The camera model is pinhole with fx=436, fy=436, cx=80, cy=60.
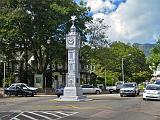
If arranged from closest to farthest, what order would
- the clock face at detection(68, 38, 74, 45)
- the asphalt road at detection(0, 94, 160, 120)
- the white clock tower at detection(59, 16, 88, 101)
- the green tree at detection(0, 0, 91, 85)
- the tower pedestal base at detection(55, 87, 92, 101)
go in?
the asphalt road at detection(0, 94, 160, 120) < the tower pedestal base at detection(55, 87, 92, 101) < the white clock tower at detection(59, 16, 88, 101) < the clock face at detection(68, 38, 74, 45) < the green tree at detection(0, 0, 91, 85)

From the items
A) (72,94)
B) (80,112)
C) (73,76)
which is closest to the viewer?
(80,112)

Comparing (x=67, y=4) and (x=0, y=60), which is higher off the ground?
(x=67, y=4)

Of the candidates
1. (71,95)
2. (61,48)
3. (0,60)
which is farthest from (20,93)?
(0,60)

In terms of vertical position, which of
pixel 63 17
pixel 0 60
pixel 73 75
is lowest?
pixel 73 75

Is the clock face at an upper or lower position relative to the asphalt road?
upper

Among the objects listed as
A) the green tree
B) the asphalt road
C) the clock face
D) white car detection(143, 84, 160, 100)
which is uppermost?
the green tree

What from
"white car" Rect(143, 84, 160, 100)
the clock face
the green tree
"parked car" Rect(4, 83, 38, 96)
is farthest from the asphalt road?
the green tree

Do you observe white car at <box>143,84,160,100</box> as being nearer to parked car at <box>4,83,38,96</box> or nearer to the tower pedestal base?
the tower pedestal base

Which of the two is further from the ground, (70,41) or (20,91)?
(70,41)

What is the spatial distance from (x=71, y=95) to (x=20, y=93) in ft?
56.7

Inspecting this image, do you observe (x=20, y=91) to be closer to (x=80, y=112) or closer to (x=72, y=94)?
(x=72, y=94)

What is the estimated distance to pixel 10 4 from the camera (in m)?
67.5

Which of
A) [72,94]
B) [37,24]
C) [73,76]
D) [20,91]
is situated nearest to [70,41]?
[73,76]

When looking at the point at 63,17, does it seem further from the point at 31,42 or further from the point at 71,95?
the point at 71,95
